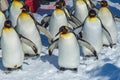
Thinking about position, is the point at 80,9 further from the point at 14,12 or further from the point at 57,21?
the point at 14,12

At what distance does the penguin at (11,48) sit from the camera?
8.35m

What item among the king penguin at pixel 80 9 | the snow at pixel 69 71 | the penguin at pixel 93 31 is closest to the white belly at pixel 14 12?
the king penguin at pixel 80 9

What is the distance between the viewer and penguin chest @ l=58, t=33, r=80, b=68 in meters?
8.18

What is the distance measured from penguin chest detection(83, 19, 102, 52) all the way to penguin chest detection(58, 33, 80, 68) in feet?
2.10

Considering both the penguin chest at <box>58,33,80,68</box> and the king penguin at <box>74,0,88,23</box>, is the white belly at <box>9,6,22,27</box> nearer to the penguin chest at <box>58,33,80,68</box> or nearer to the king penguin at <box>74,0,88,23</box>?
the king penguin at <box>74,0,88,23</box>

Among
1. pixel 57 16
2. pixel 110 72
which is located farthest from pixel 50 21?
pixel 110 72

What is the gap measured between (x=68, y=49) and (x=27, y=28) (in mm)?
1214

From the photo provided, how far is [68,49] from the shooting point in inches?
325

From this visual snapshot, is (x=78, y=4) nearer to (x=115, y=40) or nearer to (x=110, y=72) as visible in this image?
(x=115, y=40)

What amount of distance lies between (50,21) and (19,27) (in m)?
0.92

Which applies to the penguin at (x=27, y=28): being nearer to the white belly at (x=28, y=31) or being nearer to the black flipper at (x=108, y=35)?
the white belly at (x=28, y=31)

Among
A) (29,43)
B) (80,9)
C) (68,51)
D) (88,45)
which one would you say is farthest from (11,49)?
(80,9)

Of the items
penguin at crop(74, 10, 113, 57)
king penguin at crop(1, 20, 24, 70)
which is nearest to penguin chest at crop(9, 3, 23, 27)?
penguin at crop(74, 10, 113, 57)

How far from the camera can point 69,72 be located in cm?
842
